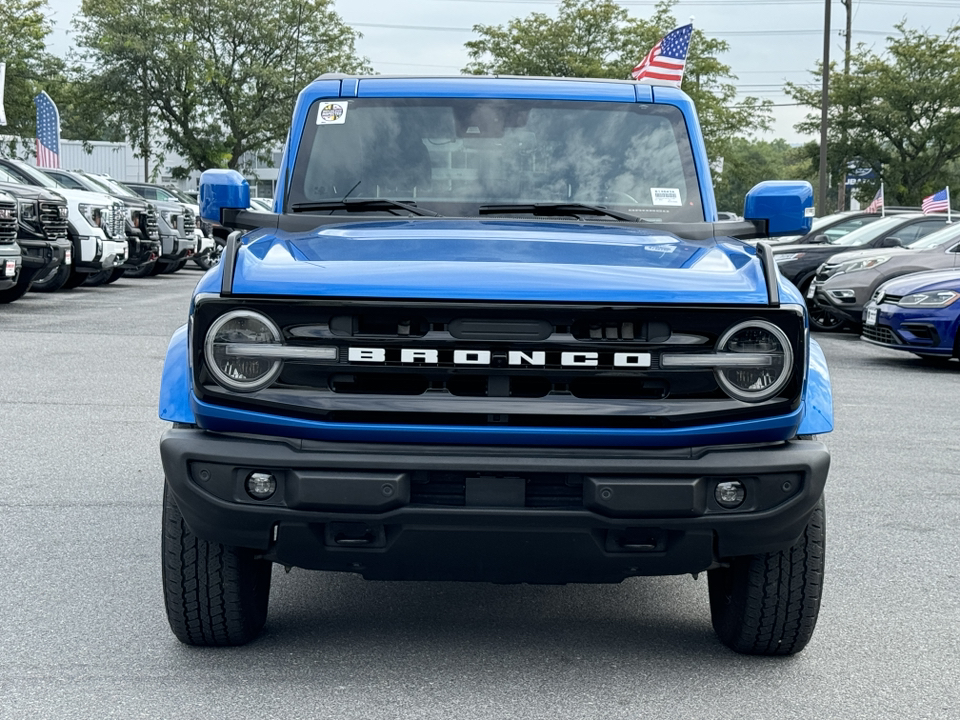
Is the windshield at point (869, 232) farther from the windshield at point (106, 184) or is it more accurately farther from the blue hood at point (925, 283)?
the windshield at point (106, 184)

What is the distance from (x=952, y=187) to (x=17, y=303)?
3999cm

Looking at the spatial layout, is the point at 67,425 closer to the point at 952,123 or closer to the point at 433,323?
the point at 433,323

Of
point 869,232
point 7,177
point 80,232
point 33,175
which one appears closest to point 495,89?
point 869,232

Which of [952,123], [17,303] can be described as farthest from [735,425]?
[952,123]

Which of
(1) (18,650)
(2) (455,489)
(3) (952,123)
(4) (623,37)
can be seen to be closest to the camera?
(2) (455,489)

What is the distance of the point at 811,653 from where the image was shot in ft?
13.9

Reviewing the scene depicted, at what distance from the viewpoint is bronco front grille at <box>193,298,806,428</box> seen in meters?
3.55

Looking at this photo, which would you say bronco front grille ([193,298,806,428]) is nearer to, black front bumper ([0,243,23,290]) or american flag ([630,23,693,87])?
black front bumper ([0,243,23,290])

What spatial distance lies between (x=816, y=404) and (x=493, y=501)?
100 cm

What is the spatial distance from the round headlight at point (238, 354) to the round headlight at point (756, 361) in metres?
1.22

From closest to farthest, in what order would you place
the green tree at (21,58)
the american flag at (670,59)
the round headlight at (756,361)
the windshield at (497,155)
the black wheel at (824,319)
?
the round headlight at (756,361) < the windshield at (497,155) < the black wheel at (824,319) < the american flag at (670,59) < the green tree at (21,58)

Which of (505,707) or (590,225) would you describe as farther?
(590,225)

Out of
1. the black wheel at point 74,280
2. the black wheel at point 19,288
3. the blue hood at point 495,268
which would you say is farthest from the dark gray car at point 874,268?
the blue hood at point 495,268

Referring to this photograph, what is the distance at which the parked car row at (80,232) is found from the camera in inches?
653
